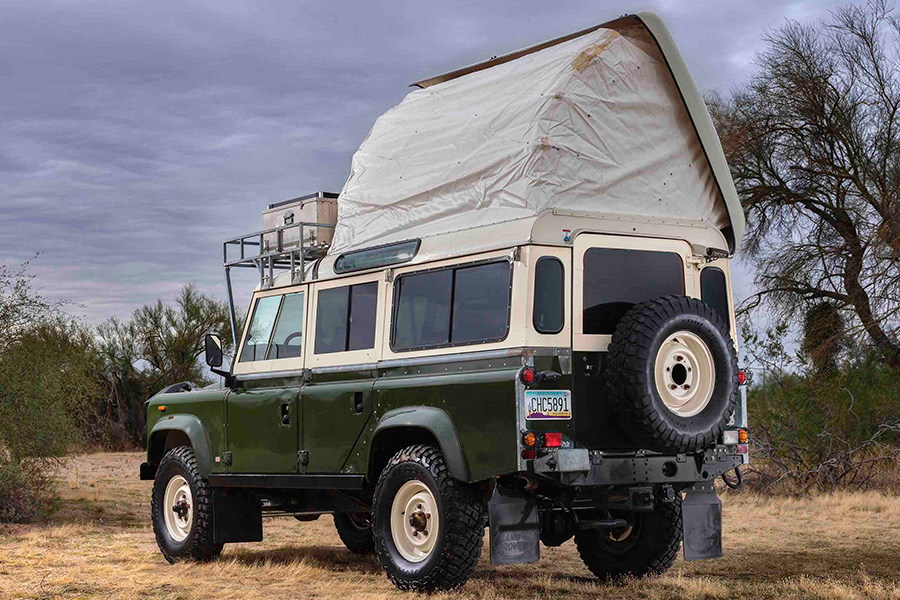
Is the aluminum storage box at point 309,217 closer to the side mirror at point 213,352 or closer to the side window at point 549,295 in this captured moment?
the side mirror at point 213,352

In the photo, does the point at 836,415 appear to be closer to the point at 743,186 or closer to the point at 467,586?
the point at 743,186

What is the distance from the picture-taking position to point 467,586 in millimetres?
9000

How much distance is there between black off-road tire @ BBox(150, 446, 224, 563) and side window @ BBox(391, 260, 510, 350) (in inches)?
122

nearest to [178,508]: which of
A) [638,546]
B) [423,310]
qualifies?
[423,310]

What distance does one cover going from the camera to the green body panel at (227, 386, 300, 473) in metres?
10.0

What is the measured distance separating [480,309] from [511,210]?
784 mm

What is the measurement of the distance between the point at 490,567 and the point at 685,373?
326cm

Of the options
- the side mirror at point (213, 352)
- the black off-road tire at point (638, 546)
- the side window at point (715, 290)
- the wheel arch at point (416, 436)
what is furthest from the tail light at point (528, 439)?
the side mirror at point (213, 352)

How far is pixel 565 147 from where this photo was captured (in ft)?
28.3

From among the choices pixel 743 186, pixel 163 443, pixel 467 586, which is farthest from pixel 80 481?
pixel 467 586

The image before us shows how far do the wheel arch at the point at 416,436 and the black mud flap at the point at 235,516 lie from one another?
2384 mm

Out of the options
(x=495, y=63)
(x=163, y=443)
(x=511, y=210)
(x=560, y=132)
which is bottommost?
(x=163, y=443)

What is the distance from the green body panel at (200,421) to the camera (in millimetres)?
10977

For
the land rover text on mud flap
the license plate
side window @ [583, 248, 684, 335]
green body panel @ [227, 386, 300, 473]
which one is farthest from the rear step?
green body panel @ [227, 386, 300, 473]
